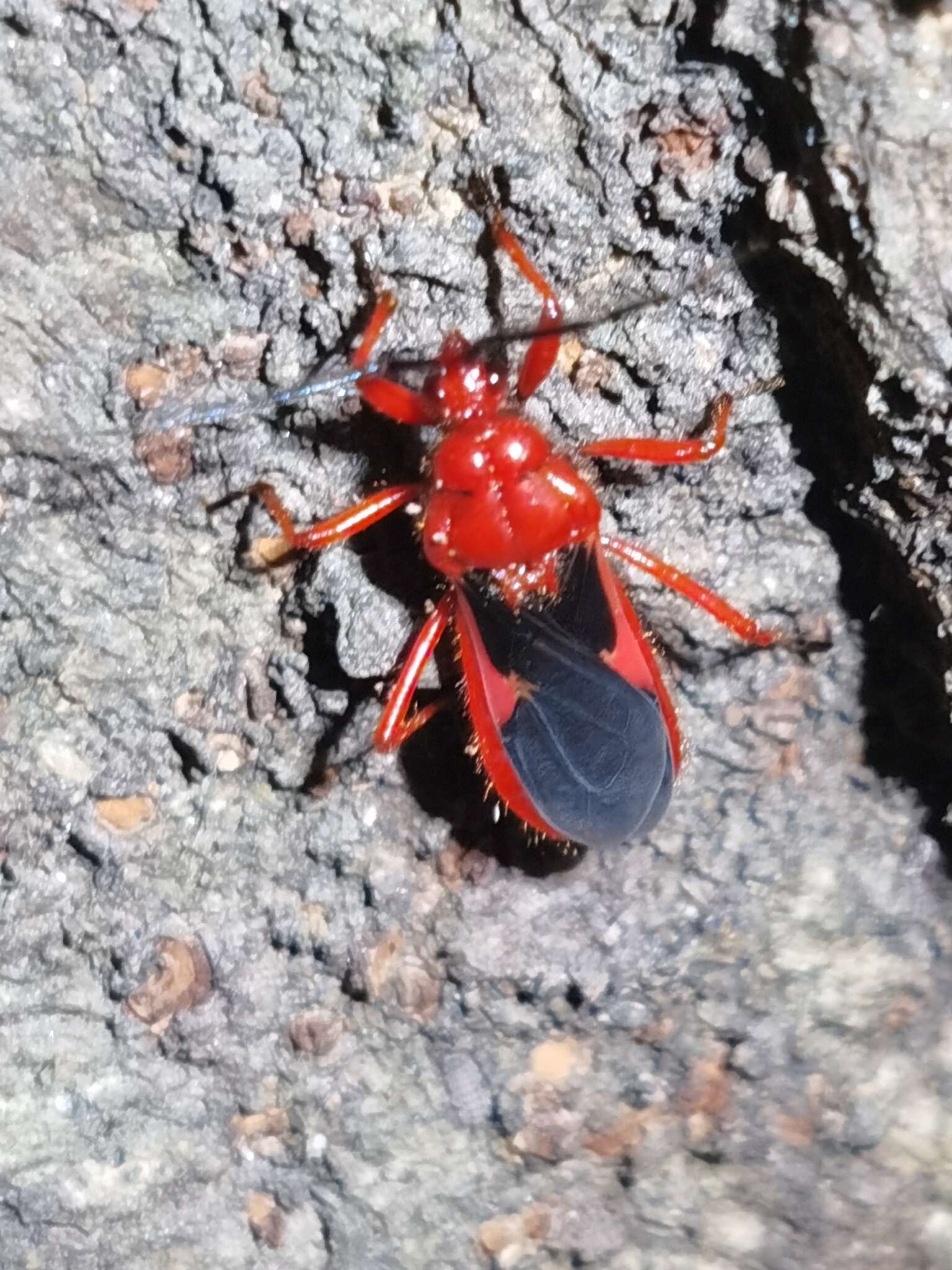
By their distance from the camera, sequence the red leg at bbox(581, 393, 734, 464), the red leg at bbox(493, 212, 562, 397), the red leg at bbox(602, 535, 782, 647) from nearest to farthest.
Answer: the red leg at bbox(493, 212, 562, 397) < the red leg at bbox(581, 393, 734, 464) < the red leg at bbox(602, 535, 782, 647)

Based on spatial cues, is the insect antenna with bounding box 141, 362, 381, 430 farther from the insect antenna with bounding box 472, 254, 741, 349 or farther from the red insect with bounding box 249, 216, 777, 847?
the insect antenna with bounding box 472, 254, 741, 349

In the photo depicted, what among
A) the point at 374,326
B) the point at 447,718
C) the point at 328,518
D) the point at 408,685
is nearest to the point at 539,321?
the point at 374,326

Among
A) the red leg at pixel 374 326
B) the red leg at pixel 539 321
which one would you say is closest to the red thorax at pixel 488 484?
the red leg at pixel 539 321

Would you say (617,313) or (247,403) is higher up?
(617,313)

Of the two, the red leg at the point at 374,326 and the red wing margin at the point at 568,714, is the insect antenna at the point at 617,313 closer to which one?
the red leg at the point at 374,326

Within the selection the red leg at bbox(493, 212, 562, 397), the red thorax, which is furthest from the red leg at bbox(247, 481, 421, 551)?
the red leg at bbox(493, 212, 562, 397)

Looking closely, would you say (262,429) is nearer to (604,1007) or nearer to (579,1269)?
(604,1007)

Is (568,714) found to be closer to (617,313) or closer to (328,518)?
(328,518)
